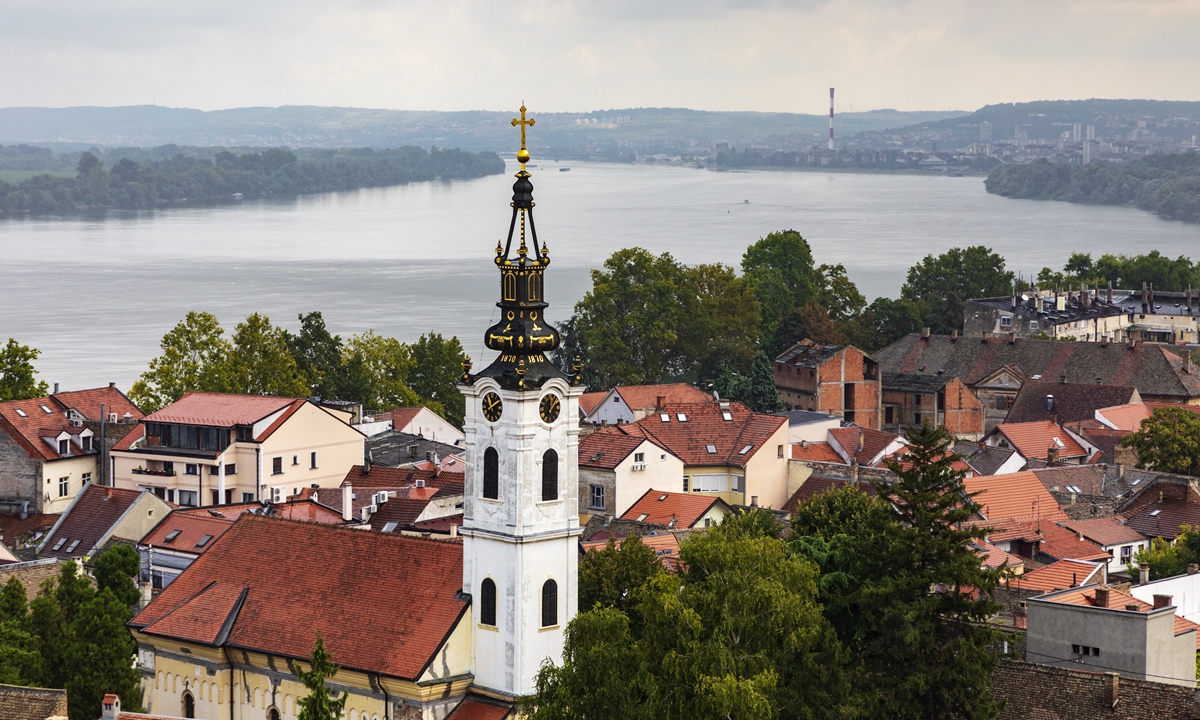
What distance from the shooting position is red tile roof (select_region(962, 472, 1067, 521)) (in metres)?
55.8

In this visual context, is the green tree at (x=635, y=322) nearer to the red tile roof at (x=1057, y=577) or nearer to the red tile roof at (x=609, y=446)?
the red tile roof at (x=609, y=446)

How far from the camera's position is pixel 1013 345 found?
9744 centimetres

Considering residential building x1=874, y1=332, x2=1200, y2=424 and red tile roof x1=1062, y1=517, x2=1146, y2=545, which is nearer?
red tile roof x1=1062, y1=517, x2=1146, y2=545

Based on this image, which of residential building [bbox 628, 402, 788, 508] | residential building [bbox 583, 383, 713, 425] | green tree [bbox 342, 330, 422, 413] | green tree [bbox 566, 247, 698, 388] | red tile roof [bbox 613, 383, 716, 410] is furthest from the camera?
green tree [bbox 566, 247, 698, 388]

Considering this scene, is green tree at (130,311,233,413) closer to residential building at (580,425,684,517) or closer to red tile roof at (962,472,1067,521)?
residential building at (580,425,684,517)

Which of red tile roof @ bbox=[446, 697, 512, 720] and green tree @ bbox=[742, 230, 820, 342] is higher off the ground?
green tree @ bbox=[742, 230, 820, 342]

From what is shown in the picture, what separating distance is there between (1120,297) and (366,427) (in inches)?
2632

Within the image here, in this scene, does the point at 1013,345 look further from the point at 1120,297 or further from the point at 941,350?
the point at 1120,297

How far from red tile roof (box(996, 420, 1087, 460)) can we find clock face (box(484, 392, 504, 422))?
134ft

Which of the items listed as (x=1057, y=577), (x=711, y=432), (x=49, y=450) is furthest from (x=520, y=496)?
(x=49, y=450)

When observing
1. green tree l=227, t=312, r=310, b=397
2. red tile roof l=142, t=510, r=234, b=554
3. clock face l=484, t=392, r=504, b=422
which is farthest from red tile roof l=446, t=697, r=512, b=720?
green tree l=227, t=312, r=310, b=397

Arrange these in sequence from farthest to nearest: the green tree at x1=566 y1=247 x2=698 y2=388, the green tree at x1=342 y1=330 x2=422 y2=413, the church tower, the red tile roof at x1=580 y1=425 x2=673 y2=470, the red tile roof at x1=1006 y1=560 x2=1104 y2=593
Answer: the green tree at x1=566 y1=247 x2=698 y2=388
the green tree at x1=342 y1=330 x2=422 y2=413
the red tile roof at x1=580 y1=425 x2=673 y2=470
the red tile roof at x1=1006 y1=560 x2=1104 y2=593
the church tower

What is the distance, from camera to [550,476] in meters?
32.8

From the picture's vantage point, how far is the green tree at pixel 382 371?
285ft
